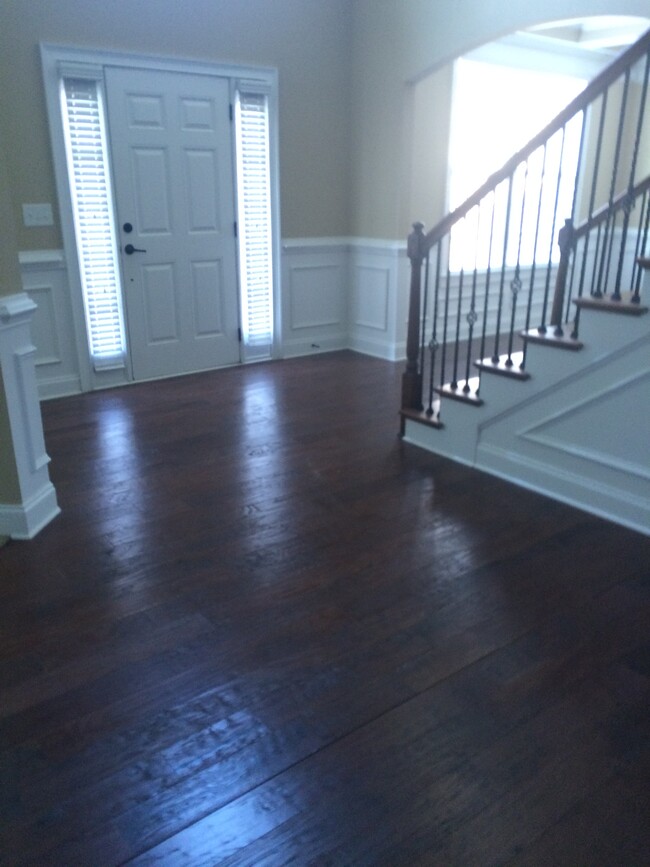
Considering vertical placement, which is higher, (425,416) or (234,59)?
(234,59)

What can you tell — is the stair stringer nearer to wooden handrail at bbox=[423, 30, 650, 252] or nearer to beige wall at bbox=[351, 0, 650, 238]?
wooden handrail at bbox=[423, 30, 650, 252]

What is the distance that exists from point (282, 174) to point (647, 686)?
445 cm

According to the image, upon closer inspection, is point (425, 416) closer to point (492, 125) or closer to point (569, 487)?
point (569, 487)

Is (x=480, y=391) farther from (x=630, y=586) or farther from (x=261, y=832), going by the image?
(x=261, y=832)

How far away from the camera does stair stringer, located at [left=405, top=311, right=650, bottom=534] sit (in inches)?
109

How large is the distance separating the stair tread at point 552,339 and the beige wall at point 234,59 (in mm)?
2870

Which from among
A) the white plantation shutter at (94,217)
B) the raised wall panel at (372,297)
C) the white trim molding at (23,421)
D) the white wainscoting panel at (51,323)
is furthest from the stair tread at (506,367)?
the white wainscoting panel at (51,323)

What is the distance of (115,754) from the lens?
1.76 m

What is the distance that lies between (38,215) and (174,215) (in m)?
0.93

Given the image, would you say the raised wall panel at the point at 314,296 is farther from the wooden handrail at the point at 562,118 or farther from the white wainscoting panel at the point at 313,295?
the wooden handrail at the point at 562,118

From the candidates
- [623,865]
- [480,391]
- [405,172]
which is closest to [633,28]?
[405,172]

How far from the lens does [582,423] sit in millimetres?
2979

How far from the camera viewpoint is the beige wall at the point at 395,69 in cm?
429

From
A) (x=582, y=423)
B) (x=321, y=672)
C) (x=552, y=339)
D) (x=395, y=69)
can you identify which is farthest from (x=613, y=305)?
(x=395, y=69)
